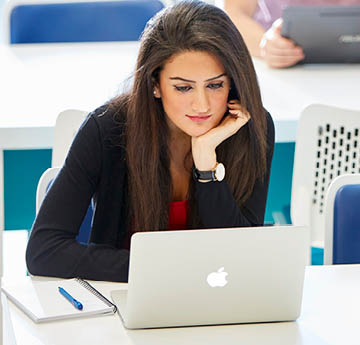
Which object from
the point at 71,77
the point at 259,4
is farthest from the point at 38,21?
the point at 259,4

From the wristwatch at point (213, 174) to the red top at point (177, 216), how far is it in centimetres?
10

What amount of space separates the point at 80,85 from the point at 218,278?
1665 millimetres

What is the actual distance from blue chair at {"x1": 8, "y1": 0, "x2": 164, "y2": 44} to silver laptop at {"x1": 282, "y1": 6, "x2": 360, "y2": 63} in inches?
28.6

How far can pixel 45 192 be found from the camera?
1.96 m

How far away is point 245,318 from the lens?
151cm

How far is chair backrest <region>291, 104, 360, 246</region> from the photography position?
2525mm

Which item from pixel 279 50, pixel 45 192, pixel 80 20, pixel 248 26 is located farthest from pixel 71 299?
pixel 80 20

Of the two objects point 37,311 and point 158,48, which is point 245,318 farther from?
point 158,48

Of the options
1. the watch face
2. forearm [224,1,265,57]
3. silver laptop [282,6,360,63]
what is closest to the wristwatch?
the watch face

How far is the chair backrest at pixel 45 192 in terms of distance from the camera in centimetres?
195

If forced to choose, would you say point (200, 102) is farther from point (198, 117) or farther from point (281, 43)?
point (281, 43)

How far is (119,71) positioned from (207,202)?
1.31 meters

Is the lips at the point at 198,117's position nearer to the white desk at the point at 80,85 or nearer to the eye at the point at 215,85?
the eye at the point at 215,85

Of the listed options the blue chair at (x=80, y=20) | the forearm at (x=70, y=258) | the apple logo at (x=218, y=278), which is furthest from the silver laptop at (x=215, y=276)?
the blue chair at (x=80, y=20)
